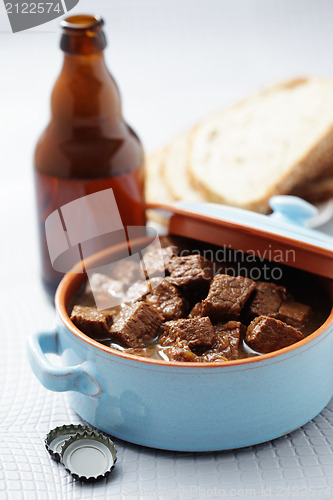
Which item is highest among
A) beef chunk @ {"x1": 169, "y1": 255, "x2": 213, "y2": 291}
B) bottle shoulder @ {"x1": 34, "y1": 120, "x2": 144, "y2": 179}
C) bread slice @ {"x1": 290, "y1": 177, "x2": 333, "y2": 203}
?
bottle shoulder @ {"x1": 34, "y1": 120, "x2": 144, "y2": 179}

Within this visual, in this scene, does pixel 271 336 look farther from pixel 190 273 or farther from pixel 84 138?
pixel 84 138

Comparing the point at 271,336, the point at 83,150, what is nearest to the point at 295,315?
the point at 271,336

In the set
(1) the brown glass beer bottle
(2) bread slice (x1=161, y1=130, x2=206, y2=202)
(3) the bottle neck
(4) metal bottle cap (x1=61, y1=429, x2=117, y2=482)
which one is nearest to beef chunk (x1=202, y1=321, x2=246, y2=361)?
(4) metal bottle cap (x1=61, y1=429, x2=117, y2=482)

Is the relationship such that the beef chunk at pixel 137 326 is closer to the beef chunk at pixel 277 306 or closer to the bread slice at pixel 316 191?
the beef chunk at pixel 277 306

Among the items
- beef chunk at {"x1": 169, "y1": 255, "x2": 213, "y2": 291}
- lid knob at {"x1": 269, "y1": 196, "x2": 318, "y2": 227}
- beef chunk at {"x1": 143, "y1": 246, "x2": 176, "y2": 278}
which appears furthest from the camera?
lid knob at {"x1": 269, "y1": 196, "x2": 318, "y2": 227}

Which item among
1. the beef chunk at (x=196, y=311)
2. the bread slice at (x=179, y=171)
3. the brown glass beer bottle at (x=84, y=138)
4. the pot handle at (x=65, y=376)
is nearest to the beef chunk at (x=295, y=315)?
the beef chunk at (x=196, y=311)

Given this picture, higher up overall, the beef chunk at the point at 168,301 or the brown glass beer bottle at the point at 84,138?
the brown glass beer bottle at the point at 84,138

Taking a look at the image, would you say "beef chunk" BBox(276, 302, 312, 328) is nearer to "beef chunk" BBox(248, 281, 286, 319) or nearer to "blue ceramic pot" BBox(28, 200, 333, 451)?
"beef chunk" BBox(248, 281, 286, 319)
